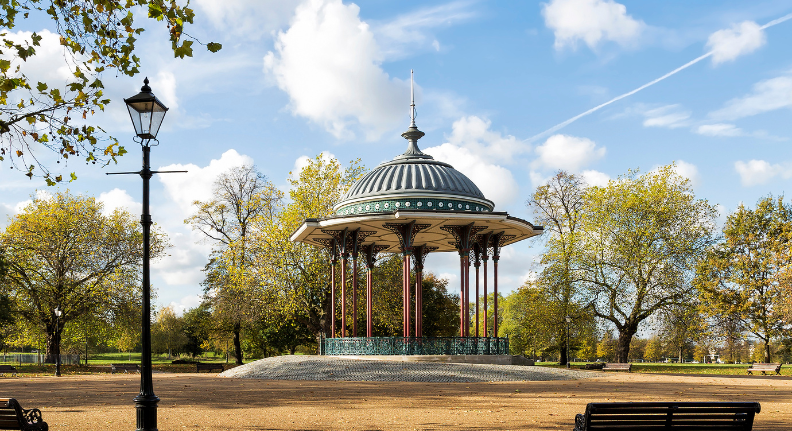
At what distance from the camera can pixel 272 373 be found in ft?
75.0

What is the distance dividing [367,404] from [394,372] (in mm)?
7359

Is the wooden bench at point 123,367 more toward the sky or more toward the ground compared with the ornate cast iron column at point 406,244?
more toward the ground

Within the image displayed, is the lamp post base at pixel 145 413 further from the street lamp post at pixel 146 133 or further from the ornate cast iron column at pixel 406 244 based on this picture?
the ornate cast iron column at pixel 406 244

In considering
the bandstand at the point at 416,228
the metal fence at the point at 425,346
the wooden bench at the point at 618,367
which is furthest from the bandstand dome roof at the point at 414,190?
the wooden bench at the point at 618,367

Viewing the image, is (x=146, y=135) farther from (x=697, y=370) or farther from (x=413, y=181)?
(x=697, y=370)

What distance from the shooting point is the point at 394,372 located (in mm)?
21203

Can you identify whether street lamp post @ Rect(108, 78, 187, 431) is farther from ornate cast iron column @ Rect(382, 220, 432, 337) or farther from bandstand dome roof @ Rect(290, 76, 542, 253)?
ornate cast iron column @ Rect(382, 220, 432, 337)

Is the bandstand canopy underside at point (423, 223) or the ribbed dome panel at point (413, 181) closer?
the bandstand canopy underside at point (423, 223)

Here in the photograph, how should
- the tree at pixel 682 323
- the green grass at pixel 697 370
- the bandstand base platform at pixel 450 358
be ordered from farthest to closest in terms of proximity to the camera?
1. the tree at pixel 682 323
2. the green grass at pixel 697 370
3. the bandstand base platform at pixel 450 358

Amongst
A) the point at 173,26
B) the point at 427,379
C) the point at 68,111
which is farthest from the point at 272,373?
the point at 173,26

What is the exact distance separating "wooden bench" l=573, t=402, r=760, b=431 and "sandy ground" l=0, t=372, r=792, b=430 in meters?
2.23

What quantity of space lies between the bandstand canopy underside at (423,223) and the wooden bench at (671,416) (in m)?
16.6

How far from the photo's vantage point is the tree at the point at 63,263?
Answer: 3972 cm

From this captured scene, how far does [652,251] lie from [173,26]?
3335cm
